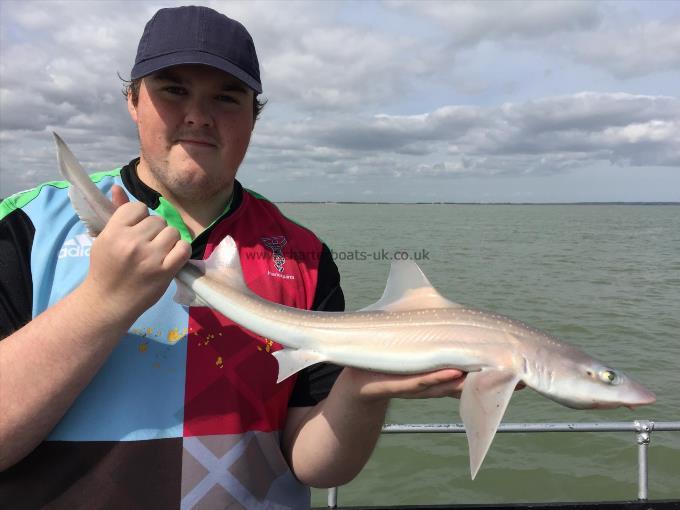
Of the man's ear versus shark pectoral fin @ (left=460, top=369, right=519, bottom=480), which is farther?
the man's ear

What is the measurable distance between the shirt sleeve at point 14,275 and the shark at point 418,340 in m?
0.43

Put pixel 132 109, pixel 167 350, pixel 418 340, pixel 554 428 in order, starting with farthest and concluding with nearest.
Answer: pixel 554 428 → pixel 132 109 → pixel 167 350 → pixel 418 340

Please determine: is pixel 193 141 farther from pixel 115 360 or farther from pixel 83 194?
pixel 115 360

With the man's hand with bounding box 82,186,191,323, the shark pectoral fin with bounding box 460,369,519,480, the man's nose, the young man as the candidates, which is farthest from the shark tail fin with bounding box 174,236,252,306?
the shark pectoral fin with bounding box 460,369,519,480

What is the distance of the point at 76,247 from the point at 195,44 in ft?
3.61

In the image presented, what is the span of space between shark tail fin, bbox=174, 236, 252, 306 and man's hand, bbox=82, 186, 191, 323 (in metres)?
0.34

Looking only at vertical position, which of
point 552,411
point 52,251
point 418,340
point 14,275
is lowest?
point 552,411

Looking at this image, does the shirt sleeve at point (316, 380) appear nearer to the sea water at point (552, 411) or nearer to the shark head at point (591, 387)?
the sea water at point (552, 411)

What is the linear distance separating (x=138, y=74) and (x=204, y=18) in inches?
17.3

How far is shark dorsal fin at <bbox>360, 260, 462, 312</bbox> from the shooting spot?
2338mm

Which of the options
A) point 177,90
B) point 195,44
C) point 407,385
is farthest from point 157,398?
point 195,44

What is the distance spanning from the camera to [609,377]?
2078 mm

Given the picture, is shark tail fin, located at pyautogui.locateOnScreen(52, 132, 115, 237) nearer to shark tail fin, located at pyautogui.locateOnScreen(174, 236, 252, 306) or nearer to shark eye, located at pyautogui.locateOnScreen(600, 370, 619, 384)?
shark tail fin, located at pyautogui.locateOnScreen(174, 236, 252, 306)

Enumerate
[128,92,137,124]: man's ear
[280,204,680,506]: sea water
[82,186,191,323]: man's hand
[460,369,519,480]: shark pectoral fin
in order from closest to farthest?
[82,186,191,323]: man's hand, [460,369,519,480]: shark pectoral fin, [128,92,137,124]: man's ear, [280,204,680,506]: sea water
